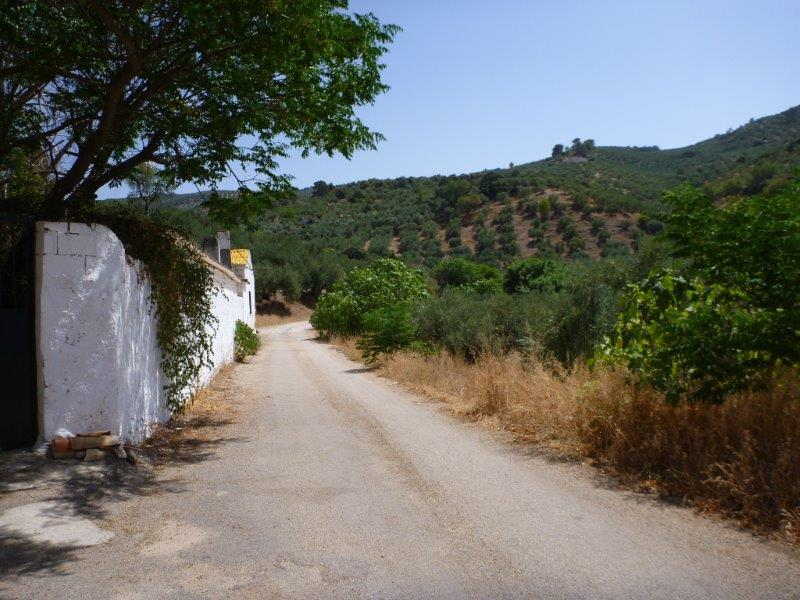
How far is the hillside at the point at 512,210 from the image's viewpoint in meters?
56.1

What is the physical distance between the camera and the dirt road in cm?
372

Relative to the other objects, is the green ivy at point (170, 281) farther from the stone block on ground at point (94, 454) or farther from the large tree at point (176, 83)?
the stone block on ground at point (94, 454)

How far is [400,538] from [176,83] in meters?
6.40

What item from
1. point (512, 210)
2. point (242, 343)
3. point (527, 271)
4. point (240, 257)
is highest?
point (512, 210)

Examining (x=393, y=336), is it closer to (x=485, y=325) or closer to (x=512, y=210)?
(x=485, y=325)

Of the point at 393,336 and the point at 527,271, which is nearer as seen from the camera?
the point at 393,336

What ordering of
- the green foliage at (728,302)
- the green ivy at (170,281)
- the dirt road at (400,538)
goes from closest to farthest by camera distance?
the dirt road at (400,538) → the green foliage at (728,302) → the green ivy at (170,281)

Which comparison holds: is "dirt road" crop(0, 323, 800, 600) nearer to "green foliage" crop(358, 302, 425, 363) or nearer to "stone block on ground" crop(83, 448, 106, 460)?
"stone block on ground" crop(83, 448, 106, 460)

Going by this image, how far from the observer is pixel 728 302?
5.74 meters

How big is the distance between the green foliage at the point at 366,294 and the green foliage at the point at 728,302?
74.1ft

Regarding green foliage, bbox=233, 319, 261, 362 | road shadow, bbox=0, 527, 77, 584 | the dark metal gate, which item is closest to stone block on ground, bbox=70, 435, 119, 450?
the dark metal gate

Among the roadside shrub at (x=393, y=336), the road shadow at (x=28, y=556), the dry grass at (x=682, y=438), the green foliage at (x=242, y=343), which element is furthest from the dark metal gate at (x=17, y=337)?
the green foliage at (x=242, y=343)

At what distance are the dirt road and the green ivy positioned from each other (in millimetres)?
1957

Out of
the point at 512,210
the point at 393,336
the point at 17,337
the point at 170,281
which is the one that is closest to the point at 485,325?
the point at 393,336
